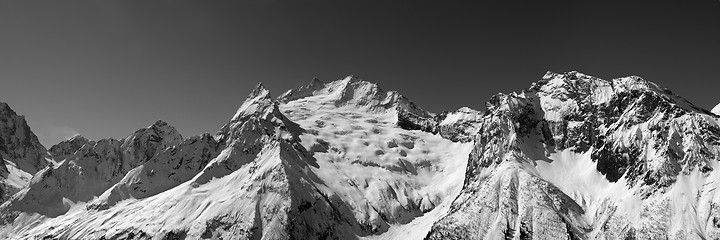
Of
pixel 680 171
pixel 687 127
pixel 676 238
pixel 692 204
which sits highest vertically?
pixel 687 127

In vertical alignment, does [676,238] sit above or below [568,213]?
below

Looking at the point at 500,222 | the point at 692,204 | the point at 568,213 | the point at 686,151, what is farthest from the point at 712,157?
the point at 500,222

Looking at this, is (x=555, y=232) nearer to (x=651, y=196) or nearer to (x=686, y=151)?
(x=651, y=196)

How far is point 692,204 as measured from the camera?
177m

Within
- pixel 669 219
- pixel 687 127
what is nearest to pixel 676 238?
pixel 669 219

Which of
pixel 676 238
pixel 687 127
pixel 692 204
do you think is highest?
pixel 687 127

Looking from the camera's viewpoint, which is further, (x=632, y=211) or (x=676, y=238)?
(x=632, y=211)

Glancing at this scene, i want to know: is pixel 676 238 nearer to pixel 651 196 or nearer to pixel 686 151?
pixel 651 196

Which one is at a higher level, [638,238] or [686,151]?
[686,151]

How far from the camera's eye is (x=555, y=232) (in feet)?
617

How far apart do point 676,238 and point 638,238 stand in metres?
11.8

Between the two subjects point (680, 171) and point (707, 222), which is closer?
point (707, 222)

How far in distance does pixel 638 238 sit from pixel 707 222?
2208 cm

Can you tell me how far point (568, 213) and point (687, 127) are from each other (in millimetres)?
59439
